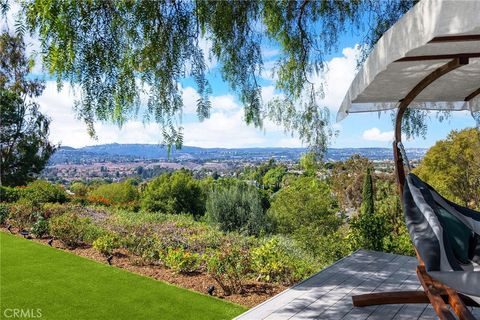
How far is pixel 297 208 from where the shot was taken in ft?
34.0

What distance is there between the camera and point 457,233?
279 cm

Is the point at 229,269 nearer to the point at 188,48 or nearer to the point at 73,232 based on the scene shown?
the point at 188,48

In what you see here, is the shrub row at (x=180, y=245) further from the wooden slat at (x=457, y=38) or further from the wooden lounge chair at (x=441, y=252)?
the wooden slat at (x=457, y=38)

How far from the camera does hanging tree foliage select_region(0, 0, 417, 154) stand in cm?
294

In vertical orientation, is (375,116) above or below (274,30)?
below

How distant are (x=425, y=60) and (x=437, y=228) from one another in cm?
110

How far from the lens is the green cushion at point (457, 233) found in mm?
2688

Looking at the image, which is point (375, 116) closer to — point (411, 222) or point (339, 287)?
point (339, 287)

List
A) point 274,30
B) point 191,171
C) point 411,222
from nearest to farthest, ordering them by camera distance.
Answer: point 411,222, point 274,30, point 191,171

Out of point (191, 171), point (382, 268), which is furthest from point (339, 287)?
point (191, 171)

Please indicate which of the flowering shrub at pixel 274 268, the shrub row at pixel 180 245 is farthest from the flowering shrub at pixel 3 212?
the flowering shrub at pixel 274 268

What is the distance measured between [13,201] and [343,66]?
864cm

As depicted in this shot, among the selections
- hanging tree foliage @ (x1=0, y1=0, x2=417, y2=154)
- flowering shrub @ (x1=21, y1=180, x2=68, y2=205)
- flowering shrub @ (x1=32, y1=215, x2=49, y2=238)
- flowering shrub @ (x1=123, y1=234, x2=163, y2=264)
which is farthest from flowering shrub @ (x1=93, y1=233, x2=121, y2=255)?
flowering shrub @ (x1=21, y1=180, x2=68, y2=205)

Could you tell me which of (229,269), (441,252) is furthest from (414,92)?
(229,269)
